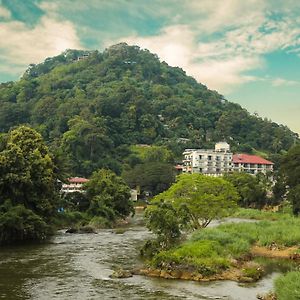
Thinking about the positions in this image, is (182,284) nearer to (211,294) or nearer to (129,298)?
(211,294)

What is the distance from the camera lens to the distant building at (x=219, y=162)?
12538 centimetres

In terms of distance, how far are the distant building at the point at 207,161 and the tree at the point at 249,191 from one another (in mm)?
36571

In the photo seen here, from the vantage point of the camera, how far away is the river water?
23594 millimetres

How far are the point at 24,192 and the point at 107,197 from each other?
654 inches

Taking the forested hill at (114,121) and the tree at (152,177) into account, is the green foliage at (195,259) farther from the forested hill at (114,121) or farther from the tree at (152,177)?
the forested hill at (114,121)

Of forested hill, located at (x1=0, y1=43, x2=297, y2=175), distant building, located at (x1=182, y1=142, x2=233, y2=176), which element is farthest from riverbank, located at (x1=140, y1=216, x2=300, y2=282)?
distant building, located at (x1=182, y1=142, x2=233, y2=176)

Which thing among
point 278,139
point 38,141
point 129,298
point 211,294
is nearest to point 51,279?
point 129,298

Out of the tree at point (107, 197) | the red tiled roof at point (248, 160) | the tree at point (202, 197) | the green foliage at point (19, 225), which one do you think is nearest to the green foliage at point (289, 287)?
the tree at point (202, 197)

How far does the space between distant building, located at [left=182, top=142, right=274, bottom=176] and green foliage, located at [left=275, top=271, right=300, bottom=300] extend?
338 ft

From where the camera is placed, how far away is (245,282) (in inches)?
1046

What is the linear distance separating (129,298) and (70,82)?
169m

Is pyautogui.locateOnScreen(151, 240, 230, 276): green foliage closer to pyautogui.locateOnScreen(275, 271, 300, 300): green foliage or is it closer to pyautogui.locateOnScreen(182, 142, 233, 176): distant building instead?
pyautogui.locateOnScreen(275, 271, 300, 300): green foliage

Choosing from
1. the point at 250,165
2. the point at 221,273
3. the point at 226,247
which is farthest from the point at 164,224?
the point at 250,165

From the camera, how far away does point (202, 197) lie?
138 ft
